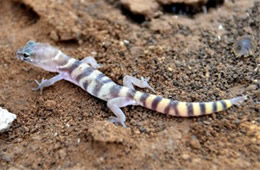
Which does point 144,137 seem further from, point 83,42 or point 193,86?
point 83,42

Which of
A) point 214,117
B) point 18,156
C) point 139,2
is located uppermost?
point 139,2

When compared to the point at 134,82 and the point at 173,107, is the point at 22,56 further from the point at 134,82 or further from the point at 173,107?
the point at 173,107

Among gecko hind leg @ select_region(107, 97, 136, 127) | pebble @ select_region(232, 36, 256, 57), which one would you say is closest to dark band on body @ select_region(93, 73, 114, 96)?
gecko hind leg @ select_region(107, 97, 136, 127)

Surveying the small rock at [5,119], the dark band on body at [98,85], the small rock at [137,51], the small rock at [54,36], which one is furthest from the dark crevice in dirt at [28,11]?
the small rock at [5,119]

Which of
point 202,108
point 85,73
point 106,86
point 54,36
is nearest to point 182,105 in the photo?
point 202,108

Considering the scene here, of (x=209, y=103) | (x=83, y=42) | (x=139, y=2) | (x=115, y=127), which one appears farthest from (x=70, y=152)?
(x=139, y=2)

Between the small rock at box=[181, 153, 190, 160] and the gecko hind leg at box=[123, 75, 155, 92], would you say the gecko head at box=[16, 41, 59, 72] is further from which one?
the small rock at box=[181, 153, 190, 160]

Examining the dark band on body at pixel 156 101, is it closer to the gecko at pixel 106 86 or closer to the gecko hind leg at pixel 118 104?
the gecko at pixel 106 86
